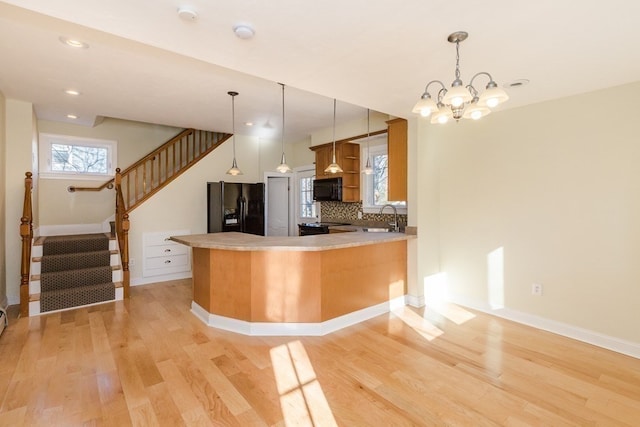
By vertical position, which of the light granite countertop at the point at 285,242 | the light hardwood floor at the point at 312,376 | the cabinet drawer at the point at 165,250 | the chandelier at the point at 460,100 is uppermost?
the chandelier at the point at 460,100

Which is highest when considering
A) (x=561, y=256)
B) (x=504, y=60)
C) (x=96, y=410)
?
(x=504, y=60)

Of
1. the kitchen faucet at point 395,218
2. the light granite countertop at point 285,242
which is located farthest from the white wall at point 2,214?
the kitchen faucet at point 395,218

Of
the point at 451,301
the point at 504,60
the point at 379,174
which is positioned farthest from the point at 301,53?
the point at 451,301

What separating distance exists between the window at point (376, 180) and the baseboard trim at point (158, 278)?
10.8ft

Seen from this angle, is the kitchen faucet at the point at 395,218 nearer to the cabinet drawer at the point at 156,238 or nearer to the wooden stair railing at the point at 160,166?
the wooden stair railing at the point at 160,166

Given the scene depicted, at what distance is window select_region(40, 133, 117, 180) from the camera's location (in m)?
5.05

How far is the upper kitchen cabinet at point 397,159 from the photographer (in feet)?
13.8

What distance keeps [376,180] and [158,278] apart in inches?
155

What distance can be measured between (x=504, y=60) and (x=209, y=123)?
4.21 meters

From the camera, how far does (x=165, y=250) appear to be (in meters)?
5.25

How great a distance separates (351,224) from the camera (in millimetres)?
5570

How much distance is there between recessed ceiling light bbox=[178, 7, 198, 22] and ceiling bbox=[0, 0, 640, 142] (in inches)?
1.1

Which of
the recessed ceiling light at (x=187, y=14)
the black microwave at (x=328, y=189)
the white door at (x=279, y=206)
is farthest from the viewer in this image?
the white door at (x=279, y=206)

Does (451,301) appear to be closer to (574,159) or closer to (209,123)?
(574,159)
